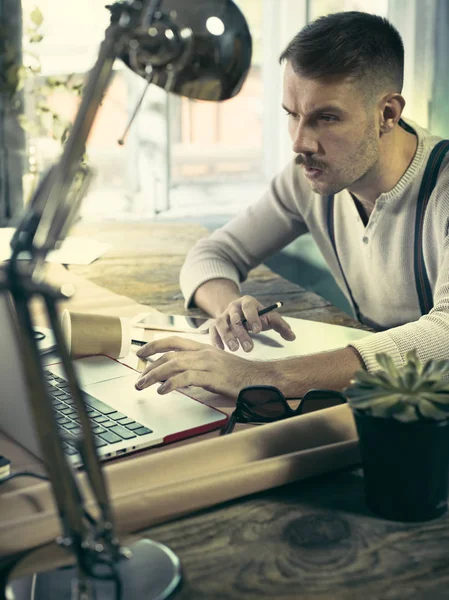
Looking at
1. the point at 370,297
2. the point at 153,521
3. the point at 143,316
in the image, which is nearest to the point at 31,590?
the point at 153,521

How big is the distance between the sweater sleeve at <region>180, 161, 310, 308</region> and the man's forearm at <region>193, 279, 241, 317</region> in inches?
3.9

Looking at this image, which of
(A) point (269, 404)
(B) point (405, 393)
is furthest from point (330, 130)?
(B) point (405, 393)

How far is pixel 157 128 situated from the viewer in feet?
9.13

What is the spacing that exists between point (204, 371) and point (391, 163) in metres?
0.76

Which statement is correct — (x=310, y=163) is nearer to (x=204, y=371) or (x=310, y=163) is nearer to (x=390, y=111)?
(x=390, y=111)

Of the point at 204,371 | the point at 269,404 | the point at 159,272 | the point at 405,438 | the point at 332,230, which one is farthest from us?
the point at 159,272

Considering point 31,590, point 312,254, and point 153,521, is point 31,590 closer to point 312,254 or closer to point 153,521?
point 153,521

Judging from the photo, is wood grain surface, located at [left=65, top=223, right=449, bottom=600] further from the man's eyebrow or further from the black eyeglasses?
the man's eyebrow

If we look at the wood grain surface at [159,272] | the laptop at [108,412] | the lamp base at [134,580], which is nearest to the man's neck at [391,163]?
the wood grain surface at [159,272]

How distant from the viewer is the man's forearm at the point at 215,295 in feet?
5.12

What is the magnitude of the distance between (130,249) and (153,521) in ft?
5.12

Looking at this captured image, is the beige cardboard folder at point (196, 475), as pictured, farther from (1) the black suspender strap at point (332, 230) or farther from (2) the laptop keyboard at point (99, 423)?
(1) the black suspender strap at point (332, 230)

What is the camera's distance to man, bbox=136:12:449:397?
4.08 ft

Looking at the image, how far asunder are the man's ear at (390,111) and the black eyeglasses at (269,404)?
84 centimetres
